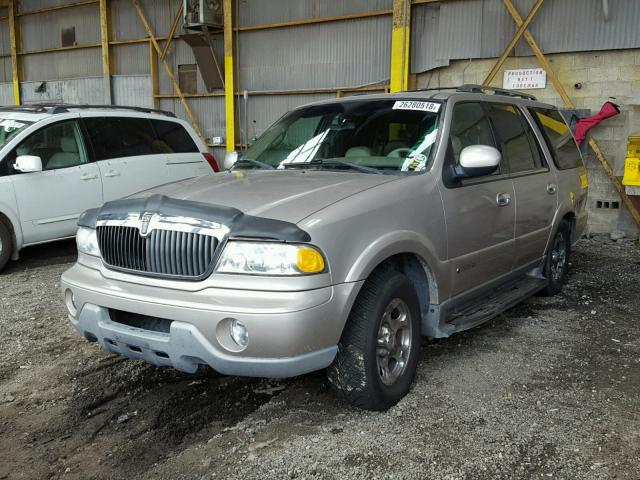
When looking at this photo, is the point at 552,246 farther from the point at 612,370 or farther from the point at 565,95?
the point at 565,95

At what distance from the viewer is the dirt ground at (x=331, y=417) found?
9.15ft

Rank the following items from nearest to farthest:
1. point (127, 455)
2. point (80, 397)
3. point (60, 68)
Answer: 1. point (127, 455)
2. point (80, 397)
3. point (60, 68)

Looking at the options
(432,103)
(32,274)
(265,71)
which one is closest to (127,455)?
(432,103)

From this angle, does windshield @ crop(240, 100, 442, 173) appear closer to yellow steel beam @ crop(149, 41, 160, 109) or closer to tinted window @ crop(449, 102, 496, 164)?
tinted window @ crop(449, 102, 496, 164)

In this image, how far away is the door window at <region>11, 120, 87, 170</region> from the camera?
261 inches

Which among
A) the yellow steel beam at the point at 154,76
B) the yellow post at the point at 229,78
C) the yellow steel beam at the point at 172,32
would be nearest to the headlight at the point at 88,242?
the yellow post at the point at 229,78

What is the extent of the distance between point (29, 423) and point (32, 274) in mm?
3730

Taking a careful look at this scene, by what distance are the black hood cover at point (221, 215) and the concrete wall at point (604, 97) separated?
7458 millimetres

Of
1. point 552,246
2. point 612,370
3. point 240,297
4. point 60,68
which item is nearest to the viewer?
point 240,297

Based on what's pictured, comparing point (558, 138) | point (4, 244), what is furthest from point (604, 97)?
point (4, 244)

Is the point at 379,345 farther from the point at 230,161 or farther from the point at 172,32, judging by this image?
the point at 172,32

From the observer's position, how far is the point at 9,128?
675cm

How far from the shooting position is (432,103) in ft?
13.1

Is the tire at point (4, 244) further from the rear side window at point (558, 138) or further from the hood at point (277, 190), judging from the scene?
the rear side window at point (558, 138)
